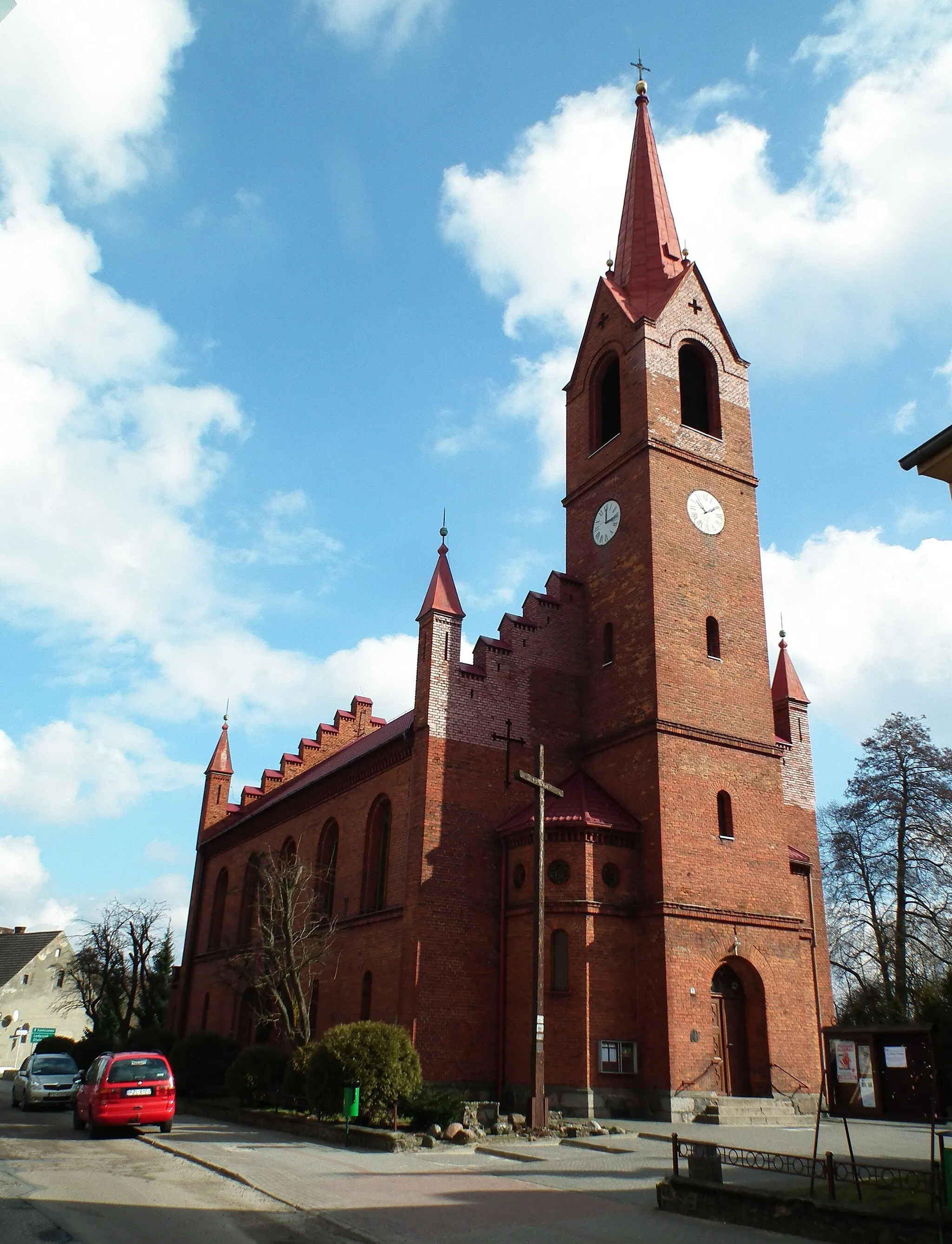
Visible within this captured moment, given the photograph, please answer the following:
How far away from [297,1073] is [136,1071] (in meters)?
4.02

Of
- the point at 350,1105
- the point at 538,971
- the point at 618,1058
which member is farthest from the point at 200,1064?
the point at 538,971

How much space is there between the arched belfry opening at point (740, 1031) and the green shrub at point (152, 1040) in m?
17.0

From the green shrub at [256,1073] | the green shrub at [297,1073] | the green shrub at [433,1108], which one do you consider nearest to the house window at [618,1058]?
the green shrub at [433,1108]

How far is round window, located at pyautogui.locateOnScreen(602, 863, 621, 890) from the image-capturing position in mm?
21953

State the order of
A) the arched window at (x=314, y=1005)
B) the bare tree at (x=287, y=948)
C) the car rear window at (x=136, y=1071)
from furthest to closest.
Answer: the arched window at (x=314, y=1005)
the bare tree at (x=287, y=948)
the car rear window at (x=136, y=1071)

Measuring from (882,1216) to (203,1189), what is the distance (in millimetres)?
7734

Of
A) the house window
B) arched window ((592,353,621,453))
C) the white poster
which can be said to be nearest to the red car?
the house window

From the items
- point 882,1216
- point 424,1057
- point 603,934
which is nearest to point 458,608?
point 603,934

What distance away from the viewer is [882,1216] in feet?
28.5

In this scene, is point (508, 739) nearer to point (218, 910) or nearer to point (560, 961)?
point (560, 961)

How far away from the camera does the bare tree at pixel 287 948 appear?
23.6 m

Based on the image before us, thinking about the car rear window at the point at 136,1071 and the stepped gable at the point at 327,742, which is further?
the stepped gable at the point at 327,742

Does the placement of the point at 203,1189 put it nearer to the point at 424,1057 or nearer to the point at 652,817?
the point at 424,1057

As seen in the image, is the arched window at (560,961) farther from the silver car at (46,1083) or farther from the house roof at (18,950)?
the house roof at (18,950)
